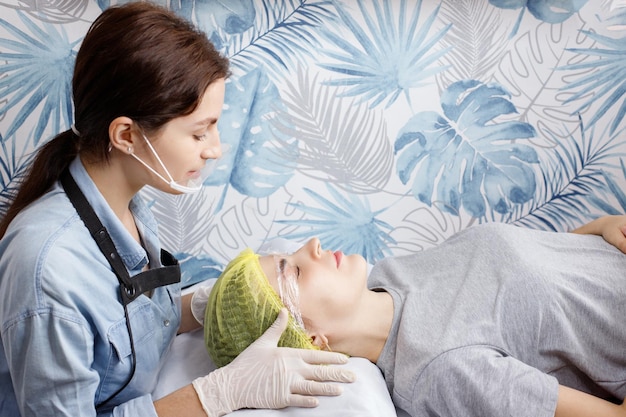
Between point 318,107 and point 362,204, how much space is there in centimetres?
36

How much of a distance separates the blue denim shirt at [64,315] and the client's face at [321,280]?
35cm

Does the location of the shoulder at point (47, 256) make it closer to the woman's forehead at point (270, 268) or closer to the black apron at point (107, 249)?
the black apron at point (107, 249)

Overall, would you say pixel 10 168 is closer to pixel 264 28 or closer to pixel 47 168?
pixel 47 168

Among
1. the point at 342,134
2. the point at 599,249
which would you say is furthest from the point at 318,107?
the point at 599,249

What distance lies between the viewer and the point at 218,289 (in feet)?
5.17

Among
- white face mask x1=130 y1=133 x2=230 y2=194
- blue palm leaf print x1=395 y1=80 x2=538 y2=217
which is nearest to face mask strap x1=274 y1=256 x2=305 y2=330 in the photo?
white face mask x1=130 y1=133 x2=230 y2=194

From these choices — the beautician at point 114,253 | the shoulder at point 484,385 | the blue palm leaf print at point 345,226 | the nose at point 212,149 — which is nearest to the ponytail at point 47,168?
the beautician at point 114,253

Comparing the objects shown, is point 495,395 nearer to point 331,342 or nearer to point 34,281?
point 331,342

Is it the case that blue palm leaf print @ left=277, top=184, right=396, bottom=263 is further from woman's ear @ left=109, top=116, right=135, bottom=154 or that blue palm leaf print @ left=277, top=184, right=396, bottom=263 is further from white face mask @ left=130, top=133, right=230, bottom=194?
woman's ear @ left=109, top=116, right=135, bottom=154

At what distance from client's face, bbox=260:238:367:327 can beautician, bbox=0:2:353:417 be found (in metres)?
0.11

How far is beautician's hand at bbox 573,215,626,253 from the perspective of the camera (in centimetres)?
166

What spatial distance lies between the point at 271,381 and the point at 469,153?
1.11 m

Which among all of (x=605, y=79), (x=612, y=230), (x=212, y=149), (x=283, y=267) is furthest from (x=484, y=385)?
(x=605, y=79)

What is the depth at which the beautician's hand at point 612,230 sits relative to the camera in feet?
5.45
